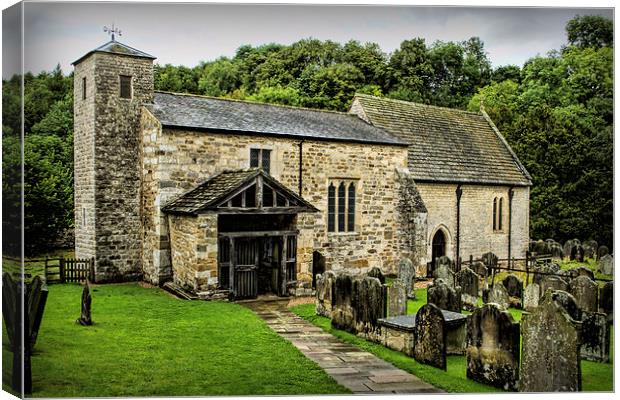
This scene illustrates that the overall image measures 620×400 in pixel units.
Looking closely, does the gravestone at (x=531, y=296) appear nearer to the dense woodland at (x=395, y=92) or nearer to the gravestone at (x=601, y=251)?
the dense woodland at (x=395, y=92)

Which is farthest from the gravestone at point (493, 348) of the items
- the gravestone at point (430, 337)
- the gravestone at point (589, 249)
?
the gravestone at point (589, 249)

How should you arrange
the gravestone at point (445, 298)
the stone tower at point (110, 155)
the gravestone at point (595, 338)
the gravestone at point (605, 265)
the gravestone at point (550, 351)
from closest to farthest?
the gravestone at point (550, 351), the gravestone at point (595, 338), the gravestone at point (445, 298), the stone tower at point (110, 155), the gravestone at point (605, 265)

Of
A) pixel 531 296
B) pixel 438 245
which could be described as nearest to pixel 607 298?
pixel 531 296

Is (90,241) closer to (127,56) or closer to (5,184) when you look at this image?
(127,56)

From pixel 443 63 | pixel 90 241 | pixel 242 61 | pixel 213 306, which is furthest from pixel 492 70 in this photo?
pixel 90 241

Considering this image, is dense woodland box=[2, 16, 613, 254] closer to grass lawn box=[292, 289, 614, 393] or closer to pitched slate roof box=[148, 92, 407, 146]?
pitched slate roof box=[148, 92, 407, 146]

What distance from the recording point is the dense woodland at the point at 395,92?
30.9 feet

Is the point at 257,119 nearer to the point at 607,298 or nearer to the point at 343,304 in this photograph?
the point at 343,304

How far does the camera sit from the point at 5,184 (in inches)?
320

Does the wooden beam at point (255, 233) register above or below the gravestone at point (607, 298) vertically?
above

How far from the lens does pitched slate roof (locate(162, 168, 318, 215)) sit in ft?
48.2

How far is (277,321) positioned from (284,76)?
662cm

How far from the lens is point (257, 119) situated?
1797 cm

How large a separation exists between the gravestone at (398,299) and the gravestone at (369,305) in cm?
67
